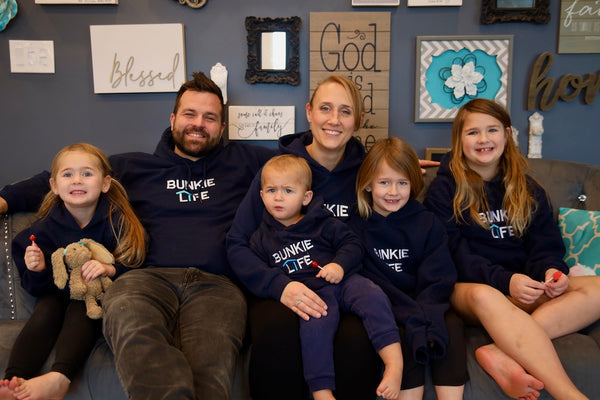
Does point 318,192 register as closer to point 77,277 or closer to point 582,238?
point 77,277

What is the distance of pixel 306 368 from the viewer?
130cm

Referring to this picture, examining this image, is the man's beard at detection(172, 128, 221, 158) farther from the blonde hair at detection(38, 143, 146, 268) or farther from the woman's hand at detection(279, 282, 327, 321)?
the woman's hand at detection(279, 282, 327, 321)

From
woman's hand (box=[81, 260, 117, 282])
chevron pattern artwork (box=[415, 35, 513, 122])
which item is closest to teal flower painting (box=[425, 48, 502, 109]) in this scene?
chevron pattern artwork (box=[415, 35, 513, 122])

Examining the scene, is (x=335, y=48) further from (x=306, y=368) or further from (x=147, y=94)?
Result: (x=306, y=368)

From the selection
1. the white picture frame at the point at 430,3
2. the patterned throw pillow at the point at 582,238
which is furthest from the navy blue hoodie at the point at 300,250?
the white picture frame at the point at 430,3

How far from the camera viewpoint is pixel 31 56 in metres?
2.15

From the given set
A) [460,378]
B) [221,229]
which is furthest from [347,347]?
[221,229]

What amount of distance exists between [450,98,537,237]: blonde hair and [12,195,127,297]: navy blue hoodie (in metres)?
1.33

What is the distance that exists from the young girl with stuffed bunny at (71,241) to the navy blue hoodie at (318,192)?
0.37 metres

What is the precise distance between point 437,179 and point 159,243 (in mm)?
1154

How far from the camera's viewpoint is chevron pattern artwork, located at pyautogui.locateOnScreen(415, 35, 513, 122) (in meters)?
2.12

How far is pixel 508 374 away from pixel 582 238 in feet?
2.47

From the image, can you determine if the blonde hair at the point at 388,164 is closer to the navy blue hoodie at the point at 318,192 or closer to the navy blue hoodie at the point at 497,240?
the navy blue hoodie at the point at 318,192

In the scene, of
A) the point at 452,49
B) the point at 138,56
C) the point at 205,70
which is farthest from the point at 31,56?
the point at 452,49
